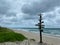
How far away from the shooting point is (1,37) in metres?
18.6

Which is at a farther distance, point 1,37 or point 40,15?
point 40,15

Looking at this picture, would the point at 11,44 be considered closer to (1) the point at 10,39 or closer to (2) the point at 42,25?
(1) the point at 10,39

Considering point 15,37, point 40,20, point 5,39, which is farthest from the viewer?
point 40,20

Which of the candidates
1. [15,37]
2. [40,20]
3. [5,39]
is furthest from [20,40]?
[40,20]

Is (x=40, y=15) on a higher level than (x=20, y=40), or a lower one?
higher

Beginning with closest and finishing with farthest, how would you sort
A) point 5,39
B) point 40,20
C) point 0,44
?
point 0,44
point 5,39
point 40,20

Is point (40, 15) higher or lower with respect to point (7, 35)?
higher

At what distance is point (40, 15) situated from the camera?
2508 cm

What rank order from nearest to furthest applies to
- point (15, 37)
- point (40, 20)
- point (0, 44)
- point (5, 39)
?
point (0, 44) → point (5, 39) → point (15, 37) → point (40, 20)

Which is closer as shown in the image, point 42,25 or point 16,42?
point 16,42

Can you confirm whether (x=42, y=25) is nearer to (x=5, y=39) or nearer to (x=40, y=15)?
(x=40, y=15)

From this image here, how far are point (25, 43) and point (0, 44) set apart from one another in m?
3.25

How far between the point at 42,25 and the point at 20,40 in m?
6.68

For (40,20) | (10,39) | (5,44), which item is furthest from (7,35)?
(40,20)
